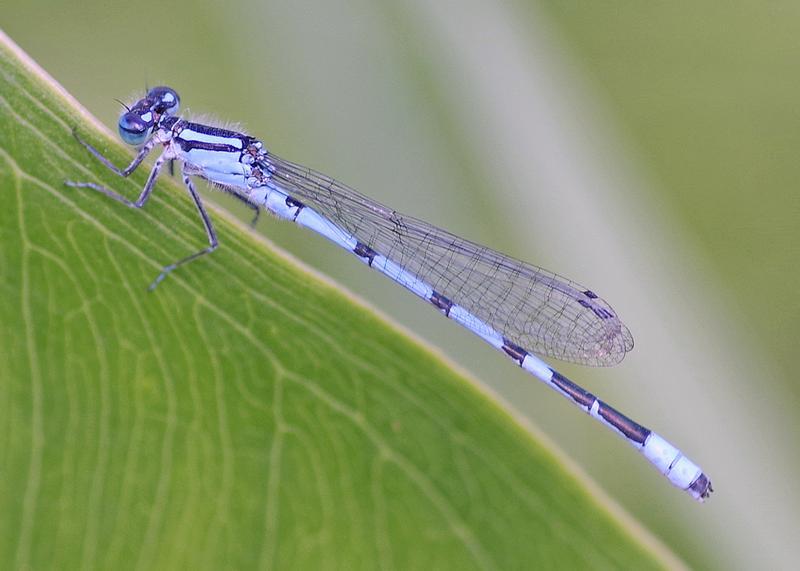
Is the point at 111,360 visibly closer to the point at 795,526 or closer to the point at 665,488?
the point at 665,488

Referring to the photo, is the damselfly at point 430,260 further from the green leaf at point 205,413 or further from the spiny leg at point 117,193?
the green leaf at point 205,413

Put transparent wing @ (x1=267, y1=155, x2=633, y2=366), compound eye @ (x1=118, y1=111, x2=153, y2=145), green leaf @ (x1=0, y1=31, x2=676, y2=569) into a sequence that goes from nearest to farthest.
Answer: green leaf @ (x1=0, y1=31, x2=676, y2=569)
compound eye @ (x1=118, y1=111, x2=153, y2=145)
transparent wing @ (x1=267, y1=155, x2=633, y2=366)

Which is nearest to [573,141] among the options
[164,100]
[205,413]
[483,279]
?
[483,279]

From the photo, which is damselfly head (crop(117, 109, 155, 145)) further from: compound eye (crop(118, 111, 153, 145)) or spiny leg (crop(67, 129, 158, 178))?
spiny leg (crop(67, 129, 158, 178))

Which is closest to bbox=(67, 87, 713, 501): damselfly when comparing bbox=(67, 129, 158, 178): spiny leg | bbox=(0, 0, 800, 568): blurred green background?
bbox=(0, 0, 800, 568): blurred green background

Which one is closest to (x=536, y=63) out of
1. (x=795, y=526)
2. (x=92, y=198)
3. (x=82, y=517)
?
(x=795, y=526)

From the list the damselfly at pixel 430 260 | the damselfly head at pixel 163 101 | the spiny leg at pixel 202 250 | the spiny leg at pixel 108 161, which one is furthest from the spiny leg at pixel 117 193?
the damselfly head at pixel 163 101
